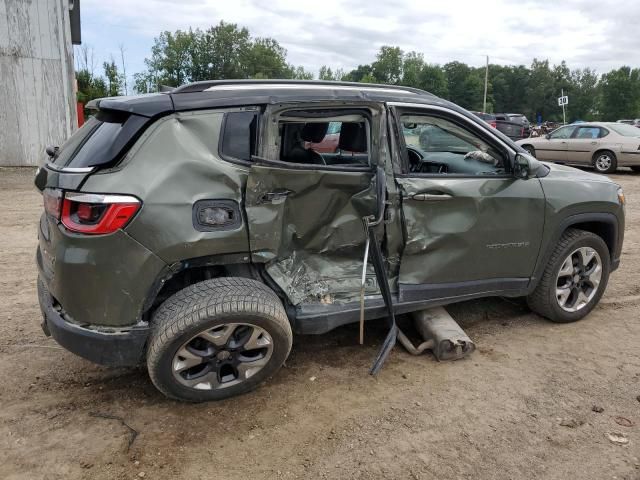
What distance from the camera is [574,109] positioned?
92.2m

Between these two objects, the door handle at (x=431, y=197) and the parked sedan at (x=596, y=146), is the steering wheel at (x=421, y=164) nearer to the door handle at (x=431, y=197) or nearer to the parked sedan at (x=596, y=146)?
the door handle at (x=431, y=197)

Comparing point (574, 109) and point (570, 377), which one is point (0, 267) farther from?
point (574, 109)

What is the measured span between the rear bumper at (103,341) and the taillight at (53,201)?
1.91ft

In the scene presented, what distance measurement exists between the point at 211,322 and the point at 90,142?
1.25 m

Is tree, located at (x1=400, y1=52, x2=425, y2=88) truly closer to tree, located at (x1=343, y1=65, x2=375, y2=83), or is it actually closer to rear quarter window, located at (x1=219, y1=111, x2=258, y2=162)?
Result: tree, located at (x1=343, y1=65, x2=375, y2=83)

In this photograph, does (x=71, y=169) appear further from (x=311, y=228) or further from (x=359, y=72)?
(x=359, y=72)

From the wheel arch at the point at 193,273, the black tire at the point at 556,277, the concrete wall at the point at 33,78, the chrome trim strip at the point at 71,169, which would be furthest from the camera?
the concrete wall at the point at 33,78

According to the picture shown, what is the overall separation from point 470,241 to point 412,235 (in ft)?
1.58

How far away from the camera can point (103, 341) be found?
110 inches

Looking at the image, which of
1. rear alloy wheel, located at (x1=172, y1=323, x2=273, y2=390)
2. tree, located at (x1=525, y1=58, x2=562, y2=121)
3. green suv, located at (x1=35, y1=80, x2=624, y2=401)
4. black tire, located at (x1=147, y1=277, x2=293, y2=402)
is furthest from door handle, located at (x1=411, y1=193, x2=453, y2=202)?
tree, located at (x1=525, y1=58, x2=562, y2=121)

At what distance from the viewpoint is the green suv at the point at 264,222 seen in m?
2.75

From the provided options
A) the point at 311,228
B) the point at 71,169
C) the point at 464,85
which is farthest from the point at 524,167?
the point at 464,85

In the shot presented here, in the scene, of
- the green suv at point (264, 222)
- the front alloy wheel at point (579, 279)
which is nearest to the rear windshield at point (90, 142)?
the green suv at point (264, 222)

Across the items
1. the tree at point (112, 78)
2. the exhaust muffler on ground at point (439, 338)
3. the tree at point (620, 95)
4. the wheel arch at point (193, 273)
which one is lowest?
the exhaust muffler on ground at point (439, 338)
